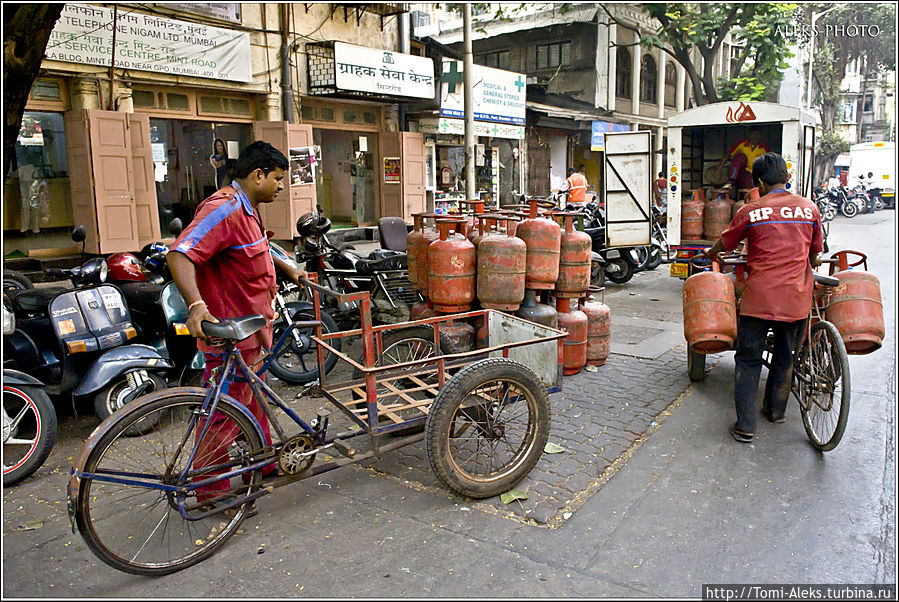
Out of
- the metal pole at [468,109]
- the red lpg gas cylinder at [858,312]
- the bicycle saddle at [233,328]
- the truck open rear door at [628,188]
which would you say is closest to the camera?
the bicycle saddle at [233,328]

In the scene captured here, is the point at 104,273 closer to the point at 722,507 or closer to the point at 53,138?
the point at 722,507

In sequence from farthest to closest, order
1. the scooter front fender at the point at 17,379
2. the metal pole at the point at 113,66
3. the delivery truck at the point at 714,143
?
the delivery truck at the point at 714,143
the metal pole at the point at 113,66
the scooter front fender at the point at 17,379

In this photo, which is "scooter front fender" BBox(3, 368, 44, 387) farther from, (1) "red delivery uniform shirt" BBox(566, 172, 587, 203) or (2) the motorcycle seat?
(1) "red delivery uniform shirt" BBox(566, 172, 587, 203)

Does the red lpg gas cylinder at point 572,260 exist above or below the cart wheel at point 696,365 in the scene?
above

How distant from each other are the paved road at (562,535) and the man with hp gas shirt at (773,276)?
39 centimetres

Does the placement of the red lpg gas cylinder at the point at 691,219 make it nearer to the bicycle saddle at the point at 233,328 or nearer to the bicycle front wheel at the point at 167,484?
the bicycle saddle at the point at 233,328

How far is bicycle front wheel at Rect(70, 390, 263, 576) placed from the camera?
290 centimetres

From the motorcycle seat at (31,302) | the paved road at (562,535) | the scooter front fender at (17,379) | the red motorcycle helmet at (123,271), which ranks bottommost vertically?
the paved road at (562,535)

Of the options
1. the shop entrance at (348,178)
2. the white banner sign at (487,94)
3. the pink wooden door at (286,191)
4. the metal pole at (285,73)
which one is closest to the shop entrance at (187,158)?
the pink wooden door at (286,191)

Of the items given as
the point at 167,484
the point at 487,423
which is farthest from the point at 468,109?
the point at 167,484

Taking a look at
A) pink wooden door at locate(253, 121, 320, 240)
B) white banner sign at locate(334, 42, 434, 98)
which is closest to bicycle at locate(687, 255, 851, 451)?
pink wooden door at locate(253, 121, 320, 240)

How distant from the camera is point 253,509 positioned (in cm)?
344

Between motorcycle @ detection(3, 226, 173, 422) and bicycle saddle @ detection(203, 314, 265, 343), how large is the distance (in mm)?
1911

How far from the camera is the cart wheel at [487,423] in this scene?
3.54 meters
